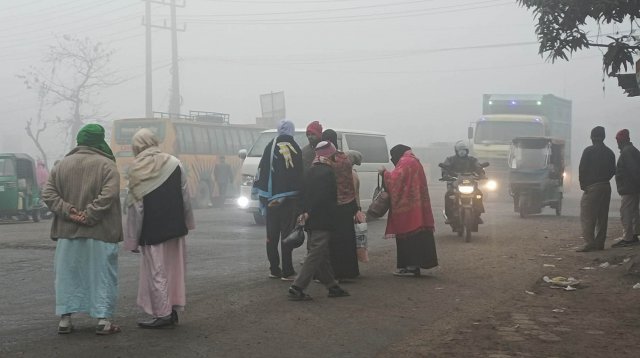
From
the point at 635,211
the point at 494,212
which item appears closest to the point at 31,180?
the point at 494,212

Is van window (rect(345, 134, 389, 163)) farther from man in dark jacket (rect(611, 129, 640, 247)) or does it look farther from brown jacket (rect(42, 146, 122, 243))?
brown jacket (rect(42, 146, 122, 243))

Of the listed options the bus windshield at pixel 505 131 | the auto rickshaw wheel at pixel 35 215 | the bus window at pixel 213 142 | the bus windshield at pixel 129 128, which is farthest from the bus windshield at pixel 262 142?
the bus window at pixel 213 142

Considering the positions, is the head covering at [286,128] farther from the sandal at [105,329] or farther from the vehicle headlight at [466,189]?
the vehicle headlight at [466,189]

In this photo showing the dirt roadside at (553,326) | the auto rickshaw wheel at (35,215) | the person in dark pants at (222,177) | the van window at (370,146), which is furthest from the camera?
the person in dark pants at (222,177)

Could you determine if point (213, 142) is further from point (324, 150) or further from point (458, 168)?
point (324, 150)

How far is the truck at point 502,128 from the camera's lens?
26844 mm

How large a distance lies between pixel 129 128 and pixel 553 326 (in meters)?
23.8

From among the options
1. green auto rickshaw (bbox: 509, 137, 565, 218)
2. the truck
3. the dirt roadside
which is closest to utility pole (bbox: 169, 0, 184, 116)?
the truck

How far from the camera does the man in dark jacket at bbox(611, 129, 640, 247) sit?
1112 centimetres

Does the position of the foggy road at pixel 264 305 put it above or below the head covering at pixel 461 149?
below

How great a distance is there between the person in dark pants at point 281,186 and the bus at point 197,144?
18472 millimetres

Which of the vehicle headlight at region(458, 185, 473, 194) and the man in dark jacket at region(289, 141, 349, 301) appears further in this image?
the vehicle headlight at region(458, 185, 473, 194)

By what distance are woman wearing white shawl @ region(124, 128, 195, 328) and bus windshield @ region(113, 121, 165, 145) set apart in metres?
22.2

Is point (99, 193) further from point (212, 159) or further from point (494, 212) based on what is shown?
point (212, 159)
